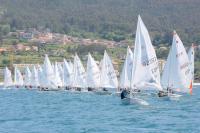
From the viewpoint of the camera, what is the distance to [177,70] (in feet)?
261

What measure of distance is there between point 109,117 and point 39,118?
4.63m

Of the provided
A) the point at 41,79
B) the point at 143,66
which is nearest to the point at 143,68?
the point at 143,66

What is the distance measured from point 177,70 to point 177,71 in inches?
3.5

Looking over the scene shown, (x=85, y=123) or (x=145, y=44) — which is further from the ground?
(x=145, y=44)

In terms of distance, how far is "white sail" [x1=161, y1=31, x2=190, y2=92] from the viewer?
3088 inches

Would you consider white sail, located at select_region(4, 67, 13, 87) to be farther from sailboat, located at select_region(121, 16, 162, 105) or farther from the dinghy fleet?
sailboat, located at select_region(121, 16, 162, 105)

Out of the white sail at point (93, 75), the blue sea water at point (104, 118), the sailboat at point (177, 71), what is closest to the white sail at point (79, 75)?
the white sail at point (93, 75)

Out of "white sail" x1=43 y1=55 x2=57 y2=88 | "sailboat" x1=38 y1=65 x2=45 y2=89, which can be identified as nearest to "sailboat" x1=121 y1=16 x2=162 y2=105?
"white sail" x1=43 y1=55 x2=57 y2=88

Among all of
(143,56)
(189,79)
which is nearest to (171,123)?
(143,56)

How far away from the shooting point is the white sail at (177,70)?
78.4 m

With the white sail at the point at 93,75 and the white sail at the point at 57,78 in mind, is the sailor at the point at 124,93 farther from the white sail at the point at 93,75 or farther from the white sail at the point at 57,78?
the white sail at the point at 57,78

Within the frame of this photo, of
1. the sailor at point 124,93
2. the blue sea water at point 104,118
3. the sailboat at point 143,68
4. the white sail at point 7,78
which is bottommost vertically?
the blue sea water at point 104,118

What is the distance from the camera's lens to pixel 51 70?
123812 mm

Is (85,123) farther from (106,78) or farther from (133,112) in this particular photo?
(106,78)
